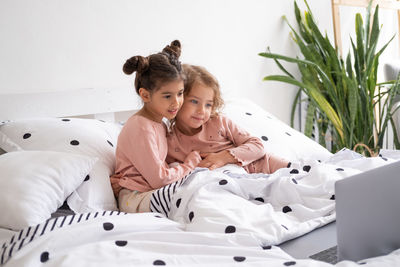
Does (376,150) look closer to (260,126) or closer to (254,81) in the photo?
(254,81)

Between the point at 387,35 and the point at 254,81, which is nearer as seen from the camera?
the point at 254,81

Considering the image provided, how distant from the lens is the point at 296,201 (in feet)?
→ 4.14

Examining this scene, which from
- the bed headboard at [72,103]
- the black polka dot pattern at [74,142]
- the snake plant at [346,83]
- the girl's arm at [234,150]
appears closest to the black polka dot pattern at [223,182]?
the girl's arm at [234,150]

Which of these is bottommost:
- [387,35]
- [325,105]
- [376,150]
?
[376,150]

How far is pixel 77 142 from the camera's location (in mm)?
1511

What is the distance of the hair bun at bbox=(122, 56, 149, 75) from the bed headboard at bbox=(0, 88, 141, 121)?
1.59 ft

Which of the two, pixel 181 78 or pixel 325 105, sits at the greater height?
pixel 181 78

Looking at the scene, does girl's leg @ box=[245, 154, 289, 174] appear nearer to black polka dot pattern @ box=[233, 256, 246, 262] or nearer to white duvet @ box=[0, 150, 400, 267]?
white duvet @ box=[0, 150, 400, 267]

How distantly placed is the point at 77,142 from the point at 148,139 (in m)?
0.25

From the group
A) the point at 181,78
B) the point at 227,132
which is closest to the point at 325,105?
the point at 227,132

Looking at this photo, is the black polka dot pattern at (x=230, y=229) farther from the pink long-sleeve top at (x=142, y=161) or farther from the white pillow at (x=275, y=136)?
the white pillow at (x=275, y=136)

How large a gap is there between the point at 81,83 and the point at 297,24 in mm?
1494

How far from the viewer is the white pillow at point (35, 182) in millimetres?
1142

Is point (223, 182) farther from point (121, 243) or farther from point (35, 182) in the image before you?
point (35, 182)
